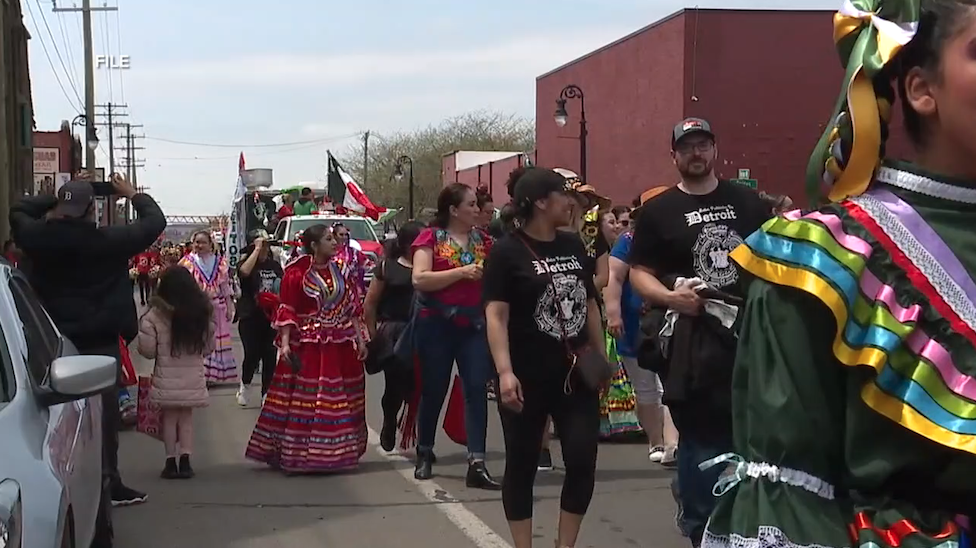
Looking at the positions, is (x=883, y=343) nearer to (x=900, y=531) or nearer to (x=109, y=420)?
(x=900, y=531)

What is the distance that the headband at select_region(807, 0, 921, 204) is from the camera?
2018 mm

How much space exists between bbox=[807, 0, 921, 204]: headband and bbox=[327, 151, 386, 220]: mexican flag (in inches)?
570

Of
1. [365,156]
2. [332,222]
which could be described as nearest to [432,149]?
[365,156]

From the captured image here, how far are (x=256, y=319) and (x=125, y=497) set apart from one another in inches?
152

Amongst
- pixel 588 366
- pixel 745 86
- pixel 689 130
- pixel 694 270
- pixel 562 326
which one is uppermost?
pixel 745 86

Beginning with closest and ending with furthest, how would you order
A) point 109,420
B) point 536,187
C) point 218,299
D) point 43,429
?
point 43,429, point 536,187, point 109,420, point 218,299

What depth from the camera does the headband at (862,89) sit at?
Answer: 202cm

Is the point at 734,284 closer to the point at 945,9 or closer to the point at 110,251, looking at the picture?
the point at 945,9

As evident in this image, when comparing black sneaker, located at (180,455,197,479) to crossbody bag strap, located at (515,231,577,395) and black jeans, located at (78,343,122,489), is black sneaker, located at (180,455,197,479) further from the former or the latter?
crossbody bag strap, located at (515,231,577,395)

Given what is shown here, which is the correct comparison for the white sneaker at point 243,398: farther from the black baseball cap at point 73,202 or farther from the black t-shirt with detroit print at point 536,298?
the black t-shirt with detroit print at point 536,298

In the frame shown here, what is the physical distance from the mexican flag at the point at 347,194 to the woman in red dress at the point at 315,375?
26.8 feet

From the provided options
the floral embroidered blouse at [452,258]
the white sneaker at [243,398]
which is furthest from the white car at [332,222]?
the floral embroidered blouse at [452,258]

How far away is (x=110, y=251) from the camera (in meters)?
6.88

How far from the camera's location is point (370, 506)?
7.28 m
